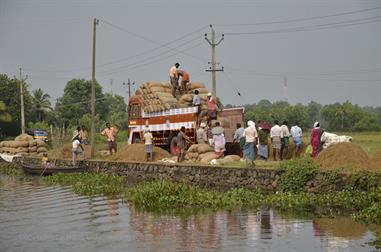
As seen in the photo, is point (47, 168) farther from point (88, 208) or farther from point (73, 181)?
point (88, 208)

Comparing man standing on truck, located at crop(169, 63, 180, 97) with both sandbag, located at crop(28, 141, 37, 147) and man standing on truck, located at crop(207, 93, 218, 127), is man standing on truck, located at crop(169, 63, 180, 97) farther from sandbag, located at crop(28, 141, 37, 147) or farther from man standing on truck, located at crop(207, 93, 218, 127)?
sandbag, located at crop(28, 141, 37, 147)

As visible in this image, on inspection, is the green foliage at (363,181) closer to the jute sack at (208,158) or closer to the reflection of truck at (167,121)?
the jute sack at (208,158)

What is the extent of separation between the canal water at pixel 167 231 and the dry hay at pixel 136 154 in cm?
935

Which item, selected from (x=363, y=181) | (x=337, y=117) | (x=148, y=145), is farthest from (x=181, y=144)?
Result: (x=337, y=117)

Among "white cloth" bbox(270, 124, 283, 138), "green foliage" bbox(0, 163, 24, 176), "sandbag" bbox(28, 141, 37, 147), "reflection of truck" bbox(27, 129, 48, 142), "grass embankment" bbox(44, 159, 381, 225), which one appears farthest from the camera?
"reflection of truck" bbox(27, 129, 48, 142)

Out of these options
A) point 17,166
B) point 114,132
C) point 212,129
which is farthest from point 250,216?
point 17,166

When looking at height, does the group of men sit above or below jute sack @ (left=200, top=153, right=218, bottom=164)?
above

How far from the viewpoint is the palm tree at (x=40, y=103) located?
72.2m

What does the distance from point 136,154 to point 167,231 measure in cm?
1523

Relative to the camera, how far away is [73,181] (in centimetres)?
2736

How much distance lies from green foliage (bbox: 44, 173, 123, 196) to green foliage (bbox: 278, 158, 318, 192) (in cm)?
675

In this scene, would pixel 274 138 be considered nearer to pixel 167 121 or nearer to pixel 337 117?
pixel 167 121

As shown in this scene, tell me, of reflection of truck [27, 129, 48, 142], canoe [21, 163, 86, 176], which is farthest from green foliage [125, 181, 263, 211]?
reflection of truck [27, 129, 48, 142]

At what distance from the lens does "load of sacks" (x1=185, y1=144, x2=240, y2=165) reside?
76.9 ft
